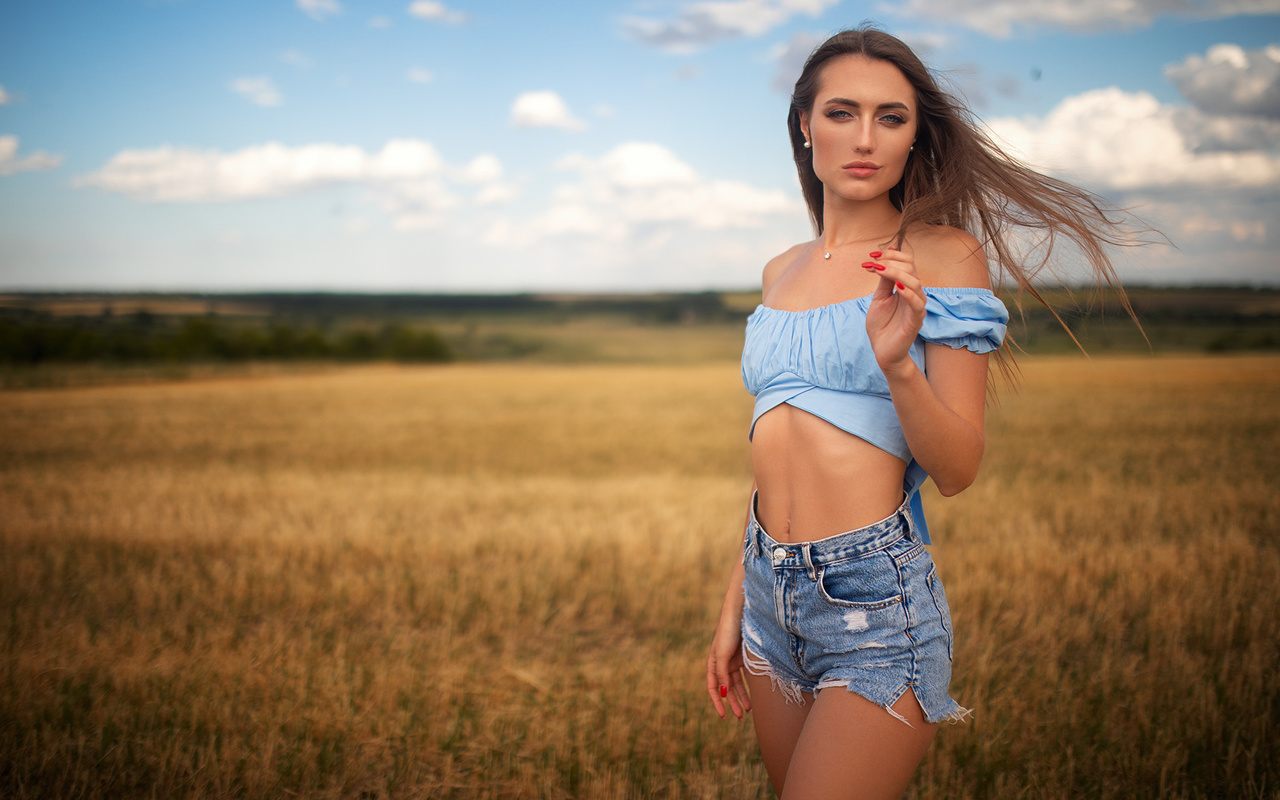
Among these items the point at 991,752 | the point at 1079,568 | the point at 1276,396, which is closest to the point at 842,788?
the point at 991,752

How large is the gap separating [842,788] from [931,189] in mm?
1572

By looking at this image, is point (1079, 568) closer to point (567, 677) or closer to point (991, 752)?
point (991, 752)

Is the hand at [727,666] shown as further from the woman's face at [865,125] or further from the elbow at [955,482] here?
the woman's face at [865,125]

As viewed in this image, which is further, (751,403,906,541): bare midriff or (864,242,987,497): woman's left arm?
(751,403,906,541): bare midriff

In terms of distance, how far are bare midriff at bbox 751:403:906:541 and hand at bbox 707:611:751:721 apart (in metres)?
0.42

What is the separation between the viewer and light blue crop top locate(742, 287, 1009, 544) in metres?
1.71

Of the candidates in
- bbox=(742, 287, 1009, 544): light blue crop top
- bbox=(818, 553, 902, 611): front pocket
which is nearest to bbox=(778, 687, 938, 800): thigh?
bbox=(818, 553, 902, 611): front pocket

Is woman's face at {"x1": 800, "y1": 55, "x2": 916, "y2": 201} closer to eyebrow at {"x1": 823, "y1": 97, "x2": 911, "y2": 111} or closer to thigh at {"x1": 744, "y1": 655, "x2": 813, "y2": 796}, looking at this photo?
eyebrow at {"x1": 823, "y1": 97, "x2": 911, "y2": 111}

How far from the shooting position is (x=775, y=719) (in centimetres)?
207

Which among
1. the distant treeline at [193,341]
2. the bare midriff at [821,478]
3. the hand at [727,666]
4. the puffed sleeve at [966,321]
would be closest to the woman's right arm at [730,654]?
the hand at [727,666]

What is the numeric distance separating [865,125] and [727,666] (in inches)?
62.4

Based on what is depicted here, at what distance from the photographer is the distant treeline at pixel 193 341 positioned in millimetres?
45312

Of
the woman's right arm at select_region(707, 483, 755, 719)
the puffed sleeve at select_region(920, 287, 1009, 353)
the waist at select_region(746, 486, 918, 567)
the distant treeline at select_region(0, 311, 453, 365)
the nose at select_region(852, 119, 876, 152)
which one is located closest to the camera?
the puffed sleeve at select_region(920, 287, 1009, 353)

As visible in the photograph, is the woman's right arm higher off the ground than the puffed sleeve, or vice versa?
the puffed sleeve
